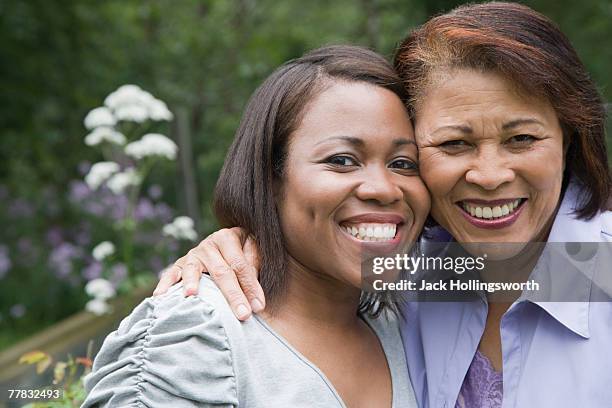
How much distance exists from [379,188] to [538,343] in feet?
1.91

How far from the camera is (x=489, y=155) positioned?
7.72 ft

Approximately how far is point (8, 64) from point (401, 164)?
621 cm

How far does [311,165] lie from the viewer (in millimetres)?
2312

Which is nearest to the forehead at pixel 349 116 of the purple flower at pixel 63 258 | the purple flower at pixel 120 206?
the purple flower at pixel 120 206

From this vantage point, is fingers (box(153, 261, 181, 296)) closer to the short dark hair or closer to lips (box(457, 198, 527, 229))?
the short dark hair

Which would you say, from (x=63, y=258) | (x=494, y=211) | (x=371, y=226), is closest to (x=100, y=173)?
(x=371, y=226)

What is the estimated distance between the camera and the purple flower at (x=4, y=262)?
25.0 feet

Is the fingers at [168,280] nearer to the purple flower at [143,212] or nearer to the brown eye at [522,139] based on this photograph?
the brown eye at [522,139]

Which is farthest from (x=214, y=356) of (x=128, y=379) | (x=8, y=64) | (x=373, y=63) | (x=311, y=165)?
(x=8, y=64)

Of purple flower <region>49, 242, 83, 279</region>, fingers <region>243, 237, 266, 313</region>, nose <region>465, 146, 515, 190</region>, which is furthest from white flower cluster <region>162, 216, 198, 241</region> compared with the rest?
purple flower <region>49, 242, 83, 279</region>

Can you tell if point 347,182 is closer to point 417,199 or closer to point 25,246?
point 417,199

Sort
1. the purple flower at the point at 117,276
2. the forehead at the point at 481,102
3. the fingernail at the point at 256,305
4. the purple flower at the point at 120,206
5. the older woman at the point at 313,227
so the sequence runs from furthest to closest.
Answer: the purple flower at the point at 120,206 < the purple flower at the point at 117,276 < the forehead at the point at 481,102 < the fingernail at the point at 256,305 < the older woman at the point at 313,227

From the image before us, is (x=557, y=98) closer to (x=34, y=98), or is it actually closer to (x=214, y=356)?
(x=214, y=356)

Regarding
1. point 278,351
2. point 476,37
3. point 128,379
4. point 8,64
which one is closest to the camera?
point 128,379
